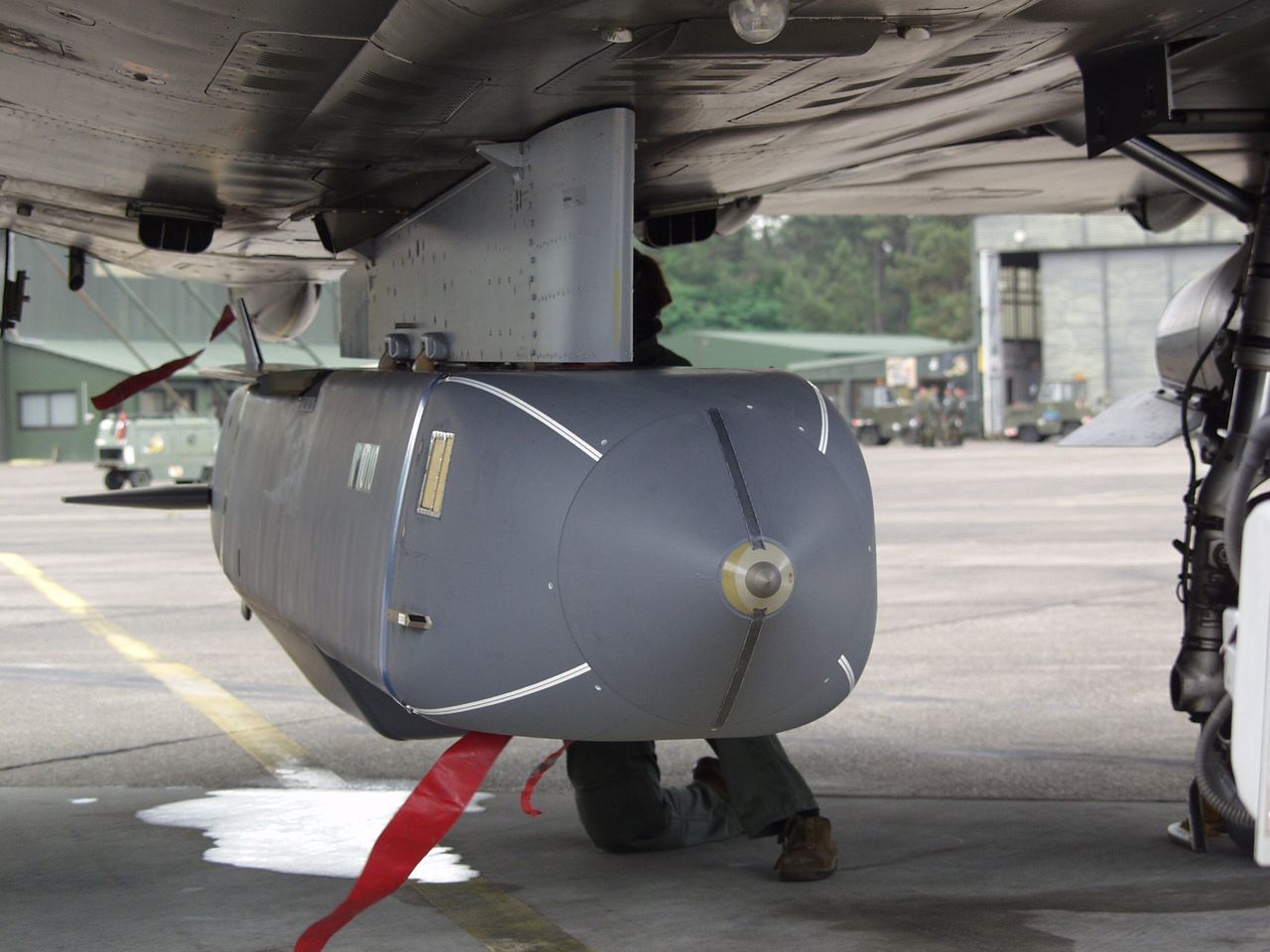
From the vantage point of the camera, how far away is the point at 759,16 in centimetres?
318

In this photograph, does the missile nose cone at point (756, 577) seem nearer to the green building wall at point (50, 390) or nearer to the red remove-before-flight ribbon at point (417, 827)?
the red remove-before-flight ribbon at point (417, 827)

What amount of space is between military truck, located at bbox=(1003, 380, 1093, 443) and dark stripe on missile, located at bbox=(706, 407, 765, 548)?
142ft

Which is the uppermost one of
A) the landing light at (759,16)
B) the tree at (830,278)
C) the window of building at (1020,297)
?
the tree at (830,278)

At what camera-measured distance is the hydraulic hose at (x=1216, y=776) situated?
503cm

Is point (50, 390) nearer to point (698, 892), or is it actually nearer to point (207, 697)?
point (207, 697)

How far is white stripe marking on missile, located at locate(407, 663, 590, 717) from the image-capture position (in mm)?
3686

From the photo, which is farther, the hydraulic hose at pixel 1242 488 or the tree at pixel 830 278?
the tree at pixel 830 278

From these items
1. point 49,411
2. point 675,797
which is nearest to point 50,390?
point 49,411

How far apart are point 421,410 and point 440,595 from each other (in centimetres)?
57

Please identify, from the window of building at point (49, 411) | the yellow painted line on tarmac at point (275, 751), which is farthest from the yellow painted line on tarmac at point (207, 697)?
the window of building at point (49, 411)

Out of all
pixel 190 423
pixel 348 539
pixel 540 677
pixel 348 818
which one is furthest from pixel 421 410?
pixel 190 423

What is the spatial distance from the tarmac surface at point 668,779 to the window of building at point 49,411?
118ft

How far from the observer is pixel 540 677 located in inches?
146

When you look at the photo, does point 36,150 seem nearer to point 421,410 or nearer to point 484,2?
point 421,410
